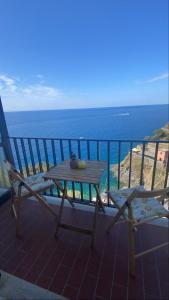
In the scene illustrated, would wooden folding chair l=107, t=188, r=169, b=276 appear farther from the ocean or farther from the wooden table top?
the ocean

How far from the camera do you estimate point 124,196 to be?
65.1 inches

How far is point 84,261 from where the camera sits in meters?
1.45

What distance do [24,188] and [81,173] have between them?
0.82 metres

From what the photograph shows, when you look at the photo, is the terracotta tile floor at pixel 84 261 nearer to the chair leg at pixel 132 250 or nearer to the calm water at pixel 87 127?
the chair leg at pixel 132 250

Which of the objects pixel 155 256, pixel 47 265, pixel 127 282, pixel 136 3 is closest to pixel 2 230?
pixel 47 265

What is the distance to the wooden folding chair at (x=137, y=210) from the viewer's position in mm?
1148

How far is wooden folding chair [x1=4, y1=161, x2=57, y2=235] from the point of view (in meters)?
Answer: 1.70

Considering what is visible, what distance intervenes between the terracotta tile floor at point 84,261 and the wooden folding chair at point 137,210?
141 mm

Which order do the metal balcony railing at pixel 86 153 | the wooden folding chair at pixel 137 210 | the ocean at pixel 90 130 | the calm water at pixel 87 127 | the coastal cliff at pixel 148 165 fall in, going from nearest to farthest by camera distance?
the wooden folding chair at pixel 137 210 < the metal balcony railing at pixel 86 153 < the coastal cliff at pixel 148 165 < the ocean at pixel 90 130 < the calm water at pixel 87 127

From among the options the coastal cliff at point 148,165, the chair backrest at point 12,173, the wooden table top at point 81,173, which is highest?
the chair backrest at point 12,173

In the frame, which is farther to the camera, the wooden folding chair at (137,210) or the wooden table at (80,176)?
the wooden table at (80,176)

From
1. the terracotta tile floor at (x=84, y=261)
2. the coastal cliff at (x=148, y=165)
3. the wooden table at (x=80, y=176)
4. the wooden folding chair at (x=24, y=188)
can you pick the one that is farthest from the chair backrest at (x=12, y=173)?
the coastal cliff at (x=148, y=165)

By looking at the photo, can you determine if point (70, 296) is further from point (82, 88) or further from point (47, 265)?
point (82, 88)

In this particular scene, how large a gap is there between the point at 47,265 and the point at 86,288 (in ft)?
1.40
